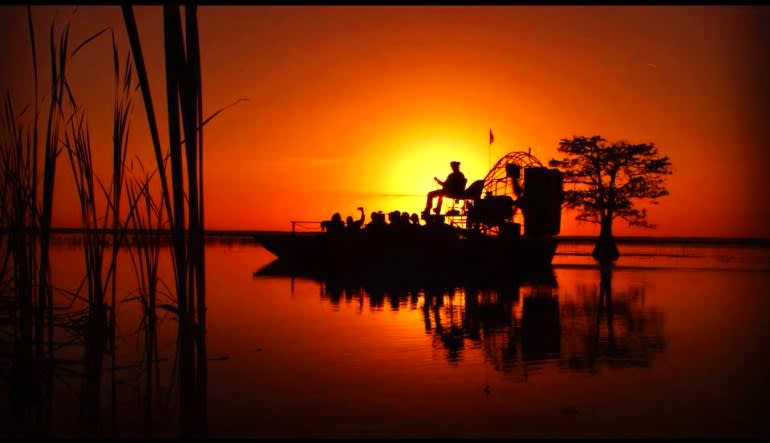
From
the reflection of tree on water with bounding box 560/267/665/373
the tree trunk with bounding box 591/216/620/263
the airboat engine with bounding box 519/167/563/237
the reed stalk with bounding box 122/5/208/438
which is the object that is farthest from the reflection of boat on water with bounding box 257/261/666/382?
the tree trunk with bounding box 591/216/620/263

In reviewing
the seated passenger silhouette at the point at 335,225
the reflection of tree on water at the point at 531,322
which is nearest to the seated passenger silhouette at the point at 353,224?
the seated passenger silhouette at the point at 335,225

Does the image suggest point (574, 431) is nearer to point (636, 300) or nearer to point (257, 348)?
point (257, 348)

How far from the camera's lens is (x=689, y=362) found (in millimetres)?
7137

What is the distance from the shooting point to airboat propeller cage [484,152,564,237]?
22.8 meters

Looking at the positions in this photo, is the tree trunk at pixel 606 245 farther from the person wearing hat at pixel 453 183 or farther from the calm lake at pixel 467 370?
the calm lake at pixel 467 370

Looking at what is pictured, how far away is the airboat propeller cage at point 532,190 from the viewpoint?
74.9 feet

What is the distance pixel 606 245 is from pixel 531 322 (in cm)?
3424

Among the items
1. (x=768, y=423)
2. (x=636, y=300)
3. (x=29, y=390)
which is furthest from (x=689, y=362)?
(x=636, y=300)

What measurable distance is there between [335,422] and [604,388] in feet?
7.98

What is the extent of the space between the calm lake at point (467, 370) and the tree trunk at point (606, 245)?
28.9 metres

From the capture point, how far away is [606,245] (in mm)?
42438

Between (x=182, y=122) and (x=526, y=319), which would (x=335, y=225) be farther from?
(x=182, y=122)

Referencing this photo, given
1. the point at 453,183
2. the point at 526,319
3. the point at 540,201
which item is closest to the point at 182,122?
the point at 526,319

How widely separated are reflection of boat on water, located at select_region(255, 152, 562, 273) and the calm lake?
9957 mm
